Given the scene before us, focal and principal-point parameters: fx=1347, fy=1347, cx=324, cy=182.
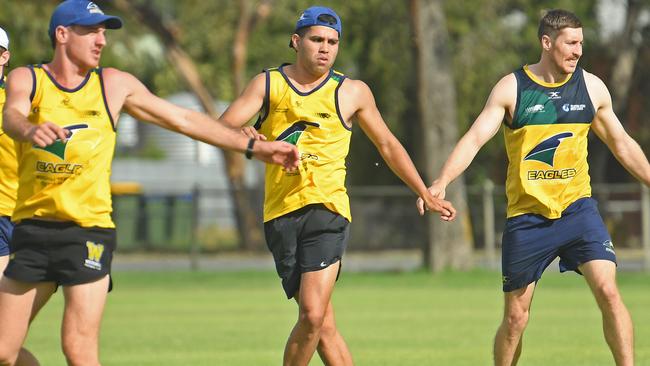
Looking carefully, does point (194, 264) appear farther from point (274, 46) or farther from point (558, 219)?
point (558, 219)

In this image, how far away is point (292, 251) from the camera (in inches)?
355

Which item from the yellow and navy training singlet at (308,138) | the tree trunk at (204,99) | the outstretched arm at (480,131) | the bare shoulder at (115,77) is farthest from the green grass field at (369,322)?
the tree trunk at (204,99)

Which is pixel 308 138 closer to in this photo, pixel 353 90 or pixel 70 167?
pixel 353 90

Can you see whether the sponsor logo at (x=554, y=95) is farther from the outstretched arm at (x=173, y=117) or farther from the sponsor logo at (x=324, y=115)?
the outstretched arm at (x=173, y=117)

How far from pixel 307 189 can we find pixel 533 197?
62.9 inches

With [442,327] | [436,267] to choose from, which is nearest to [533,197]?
[442,327]

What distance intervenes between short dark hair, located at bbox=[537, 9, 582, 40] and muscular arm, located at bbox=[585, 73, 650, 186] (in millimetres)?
445

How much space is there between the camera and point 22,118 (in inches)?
282

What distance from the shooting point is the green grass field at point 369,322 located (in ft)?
42.8

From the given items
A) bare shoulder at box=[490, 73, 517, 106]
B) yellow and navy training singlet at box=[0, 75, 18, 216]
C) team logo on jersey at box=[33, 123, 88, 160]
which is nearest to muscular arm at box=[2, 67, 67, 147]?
team logo on jersey at box=[33, 123, 88, 160]

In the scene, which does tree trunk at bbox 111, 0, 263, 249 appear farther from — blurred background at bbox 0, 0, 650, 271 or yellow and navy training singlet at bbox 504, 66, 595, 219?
yellow and navy training singlet at bbox 504, 66, 595, 219

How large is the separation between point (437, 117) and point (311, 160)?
20.5 metres

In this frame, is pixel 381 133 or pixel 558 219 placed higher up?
pixel 381 133

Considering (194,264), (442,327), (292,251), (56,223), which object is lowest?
(194,264)
